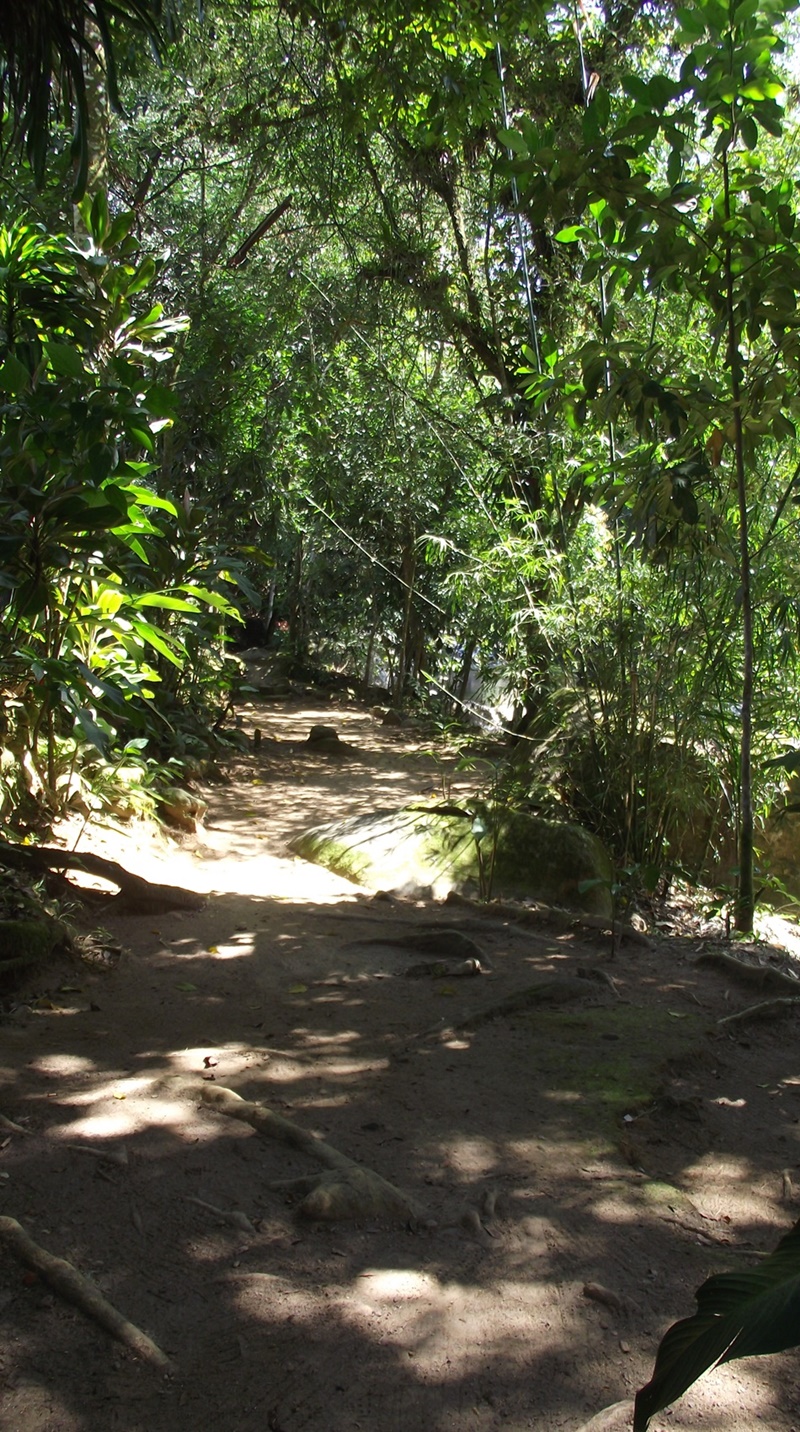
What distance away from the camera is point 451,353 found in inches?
404

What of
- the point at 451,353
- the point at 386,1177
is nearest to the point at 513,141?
the point at 386,1177

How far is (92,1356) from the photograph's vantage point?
1843 mm

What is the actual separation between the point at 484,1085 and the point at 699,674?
2912 millimetres

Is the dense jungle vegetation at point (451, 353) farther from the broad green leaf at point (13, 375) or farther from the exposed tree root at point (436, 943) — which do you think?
the exposed tree root at point (436, 943)

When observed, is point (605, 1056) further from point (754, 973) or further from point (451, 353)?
point (451, 353)

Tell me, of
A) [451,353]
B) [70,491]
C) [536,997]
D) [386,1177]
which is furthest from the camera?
[451,353]

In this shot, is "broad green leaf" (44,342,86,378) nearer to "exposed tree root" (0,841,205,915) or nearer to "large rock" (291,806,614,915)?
"exposed tree root" (0,841,205,915)

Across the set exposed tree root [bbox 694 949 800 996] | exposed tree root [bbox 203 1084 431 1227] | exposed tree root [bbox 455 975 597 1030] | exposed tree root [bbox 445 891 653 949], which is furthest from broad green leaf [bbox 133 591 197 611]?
exposed tree root [bbox 694 949 800 996]

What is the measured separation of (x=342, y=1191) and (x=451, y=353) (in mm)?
9144

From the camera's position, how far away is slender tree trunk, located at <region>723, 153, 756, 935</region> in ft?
14.3

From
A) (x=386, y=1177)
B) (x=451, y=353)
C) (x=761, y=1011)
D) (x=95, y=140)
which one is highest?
(x=451, y=353)

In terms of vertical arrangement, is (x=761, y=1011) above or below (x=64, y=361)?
below

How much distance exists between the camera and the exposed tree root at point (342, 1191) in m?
2.40

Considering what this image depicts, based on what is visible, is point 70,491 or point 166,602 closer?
point 70,491
